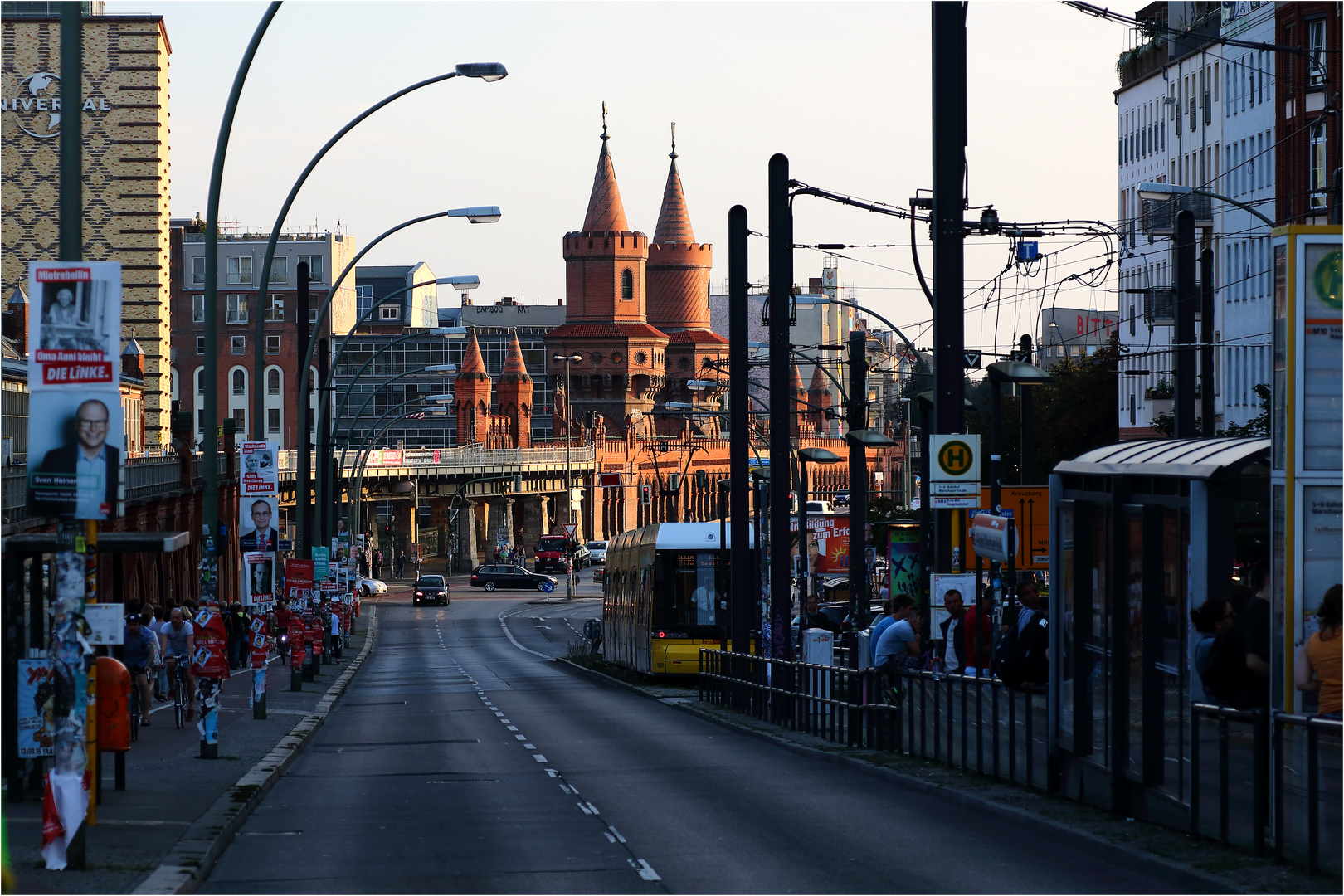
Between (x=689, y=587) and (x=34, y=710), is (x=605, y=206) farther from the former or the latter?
(x=34, y=710)

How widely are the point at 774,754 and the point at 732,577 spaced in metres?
10.1

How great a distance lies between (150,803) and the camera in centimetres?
1542

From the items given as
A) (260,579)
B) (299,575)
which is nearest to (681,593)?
(299,575)

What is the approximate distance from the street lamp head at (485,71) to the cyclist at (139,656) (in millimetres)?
8227

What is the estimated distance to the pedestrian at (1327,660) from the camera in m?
10.3

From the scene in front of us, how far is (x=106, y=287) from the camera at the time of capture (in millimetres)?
11156

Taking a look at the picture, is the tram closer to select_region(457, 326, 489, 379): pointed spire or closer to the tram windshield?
the tram windshield

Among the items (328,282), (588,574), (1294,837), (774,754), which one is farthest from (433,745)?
(328,282)

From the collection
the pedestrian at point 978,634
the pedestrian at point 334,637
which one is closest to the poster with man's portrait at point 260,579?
the pedestrian at point 978,634

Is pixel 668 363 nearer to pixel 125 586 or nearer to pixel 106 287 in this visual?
pixel 125 586

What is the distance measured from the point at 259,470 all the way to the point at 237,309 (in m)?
136

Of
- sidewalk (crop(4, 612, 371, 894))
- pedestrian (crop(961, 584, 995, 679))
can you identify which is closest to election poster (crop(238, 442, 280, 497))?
sidewalk (crop(4, 612, 371, 894))

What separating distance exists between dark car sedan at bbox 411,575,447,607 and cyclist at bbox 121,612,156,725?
230 ft

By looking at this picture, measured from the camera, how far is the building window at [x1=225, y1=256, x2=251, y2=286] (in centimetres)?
15800
